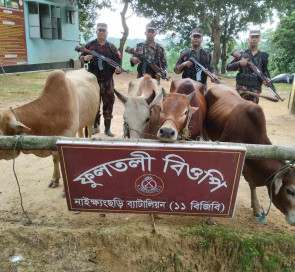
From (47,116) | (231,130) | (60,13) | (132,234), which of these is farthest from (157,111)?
(60,13)

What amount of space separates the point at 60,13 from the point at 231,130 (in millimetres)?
17439

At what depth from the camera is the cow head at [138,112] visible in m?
3.79

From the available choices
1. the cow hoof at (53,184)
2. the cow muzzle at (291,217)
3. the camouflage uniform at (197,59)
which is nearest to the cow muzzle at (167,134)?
the cow muzzle at (291,217)

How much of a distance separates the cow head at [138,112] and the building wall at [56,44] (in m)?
13.3

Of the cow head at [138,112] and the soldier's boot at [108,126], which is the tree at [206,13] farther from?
the cow head at [138,112]

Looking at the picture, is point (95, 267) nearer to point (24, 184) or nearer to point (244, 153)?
point (244, 153)

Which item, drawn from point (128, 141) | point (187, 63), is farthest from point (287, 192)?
point (187, 63)

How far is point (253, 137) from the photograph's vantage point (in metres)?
3.58

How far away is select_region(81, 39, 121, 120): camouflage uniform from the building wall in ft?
34.3

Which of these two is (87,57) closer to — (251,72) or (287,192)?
(251,72)

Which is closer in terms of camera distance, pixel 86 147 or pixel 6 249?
pixel 86 147

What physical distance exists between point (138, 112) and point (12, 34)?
1282cm

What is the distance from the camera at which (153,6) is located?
773 inches

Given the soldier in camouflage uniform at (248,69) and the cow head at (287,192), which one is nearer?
the cow head at (287,192)
